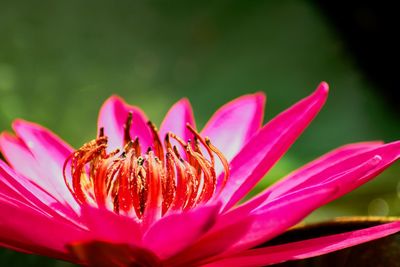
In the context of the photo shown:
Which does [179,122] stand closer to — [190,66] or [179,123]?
[179,123]

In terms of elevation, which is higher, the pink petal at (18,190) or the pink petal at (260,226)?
the pink petal at (18,190)

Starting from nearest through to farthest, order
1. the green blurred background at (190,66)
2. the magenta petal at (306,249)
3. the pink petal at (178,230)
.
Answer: the pink petal at (178,230) → the magenta petal at (306,249) → the green blurred background at (190,66)

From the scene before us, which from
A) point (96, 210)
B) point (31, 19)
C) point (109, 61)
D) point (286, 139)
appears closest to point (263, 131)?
point (286, 139)

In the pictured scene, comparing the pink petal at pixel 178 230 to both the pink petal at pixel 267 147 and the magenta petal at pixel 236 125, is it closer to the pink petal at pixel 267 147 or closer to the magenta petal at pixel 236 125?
the pink petal at pixel 267 147

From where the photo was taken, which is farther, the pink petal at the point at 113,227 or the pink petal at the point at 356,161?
the pink petal at the point at 356,161

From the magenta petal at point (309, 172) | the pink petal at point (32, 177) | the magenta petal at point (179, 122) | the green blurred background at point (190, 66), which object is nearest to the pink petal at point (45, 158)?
the pink petal at point (32, 177)

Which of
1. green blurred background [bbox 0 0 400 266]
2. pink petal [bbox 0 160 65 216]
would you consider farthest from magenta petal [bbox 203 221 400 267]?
green blurred background [bbox 0 0 400 266]

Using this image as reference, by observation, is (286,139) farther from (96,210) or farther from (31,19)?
(31,19)
